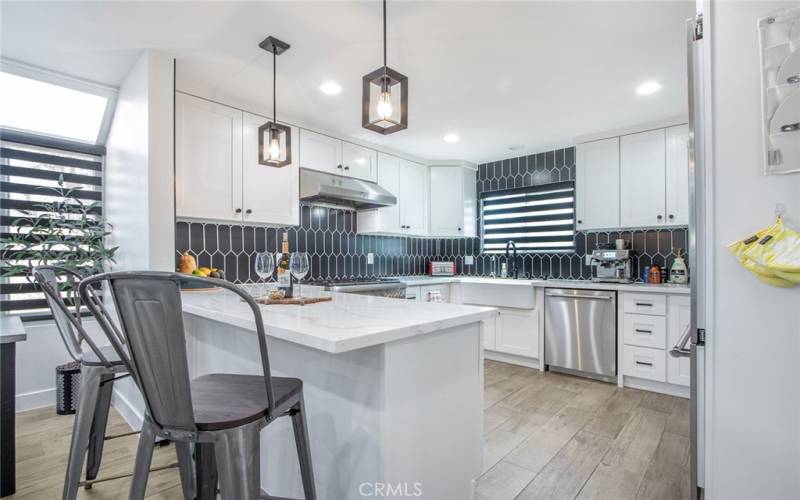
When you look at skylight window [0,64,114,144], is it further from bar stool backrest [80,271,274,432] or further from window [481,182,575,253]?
window [481,182,575,253]

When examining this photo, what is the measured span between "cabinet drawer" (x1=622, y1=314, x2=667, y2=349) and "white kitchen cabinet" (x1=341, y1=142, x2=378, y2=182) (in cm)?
276

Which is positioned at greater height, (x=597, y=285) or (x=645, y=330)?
(x=597, y=285)

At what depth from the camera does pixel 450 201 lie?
4.67m

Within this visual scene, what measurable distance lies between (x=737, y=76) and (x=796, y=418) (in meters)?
0.96

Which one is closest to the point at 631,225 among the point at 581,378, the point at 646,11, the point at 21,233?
the point at 581,378

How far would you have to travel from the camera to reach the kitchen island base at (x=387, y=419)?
1.19 m

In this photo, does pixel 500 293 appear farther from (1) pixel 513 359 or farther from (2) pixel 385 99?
(2) pixel 385 99

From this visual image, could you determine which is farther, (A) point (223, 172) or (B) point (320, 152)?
(B) point (320, 152)

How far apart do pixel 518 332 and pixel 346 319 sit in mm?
2990

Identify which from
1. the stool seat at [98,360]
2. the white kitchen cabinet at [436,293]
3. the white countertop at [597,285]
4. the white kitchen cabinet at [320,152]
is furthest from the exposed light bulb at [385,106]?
the white kitchen cabinet at [436,293]

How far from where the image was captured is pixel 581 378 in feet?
11.4

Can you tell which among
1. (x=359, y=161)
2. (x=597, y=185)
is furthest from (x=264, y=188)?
(x=597, y=185)

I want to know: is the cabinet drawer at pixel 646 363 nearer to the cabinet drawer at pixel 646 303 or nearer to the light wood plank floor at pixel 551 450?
the light wood plank floor at pixel 551 450

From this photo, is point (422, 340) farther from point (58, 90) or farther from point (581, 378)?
point (58, 90)
